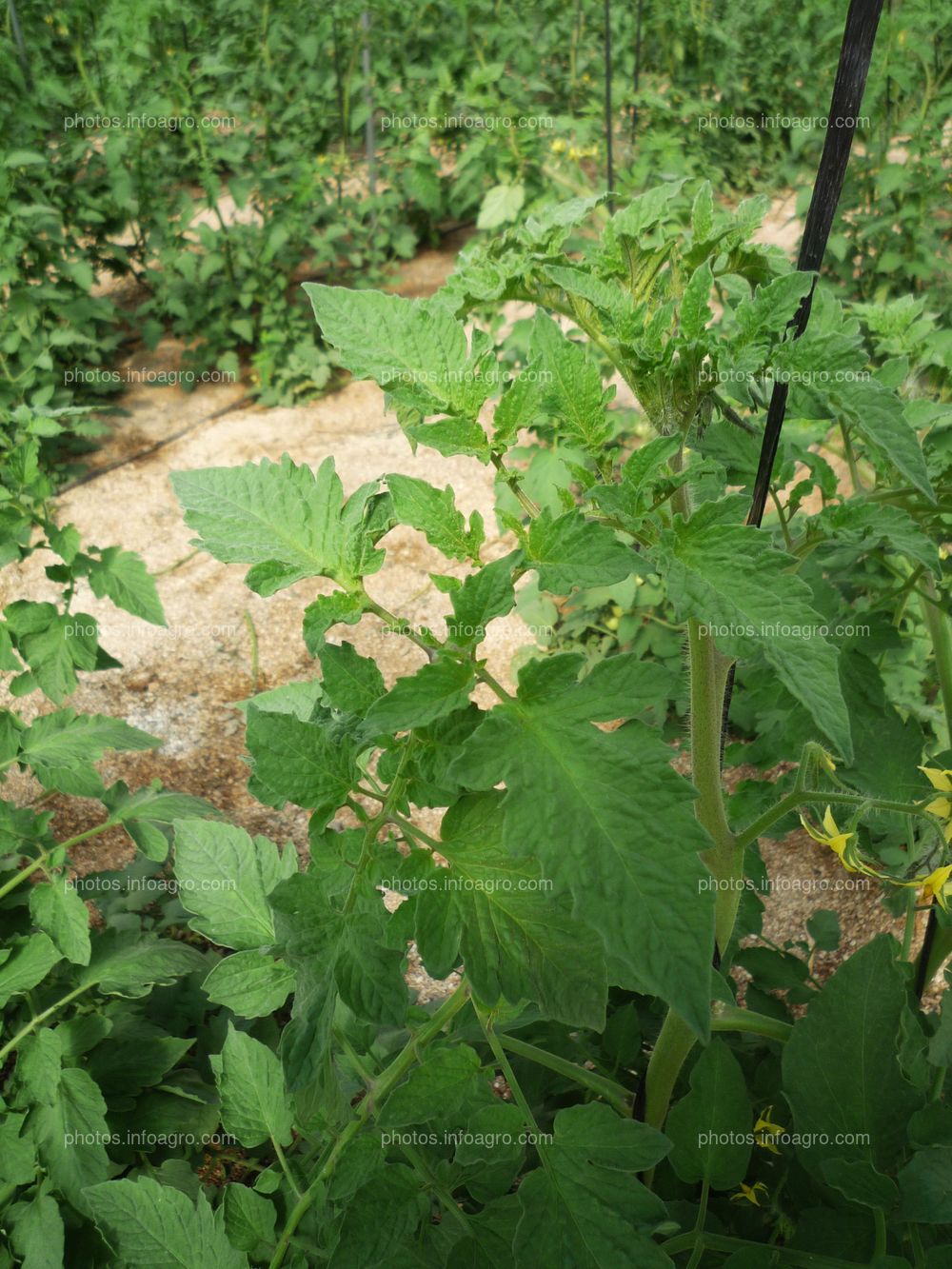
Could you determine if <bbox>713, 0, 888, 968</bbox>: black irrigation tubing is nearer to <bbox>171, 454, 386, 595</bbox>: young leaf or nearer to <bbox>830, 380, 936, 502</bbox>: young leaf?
<bbox>830, 380, 936, 502</bbox>: young leaf

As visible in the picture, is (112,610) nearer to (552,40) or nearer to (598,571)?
(598,571)

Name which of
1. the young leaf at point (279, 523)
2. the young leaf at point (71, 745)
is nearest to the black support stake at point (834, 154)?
the young leaf at point (279, 523)

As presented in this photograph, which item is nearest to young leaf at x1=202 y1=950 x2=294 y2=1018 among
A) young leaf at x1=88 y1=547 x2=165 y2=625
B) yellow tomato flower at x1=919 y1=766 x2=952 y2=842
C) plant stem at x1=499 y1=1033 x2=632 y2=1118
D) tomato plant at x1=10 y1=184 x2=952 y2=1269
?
tomato plant at x1=10 y1=184 x2=952 y2=1269

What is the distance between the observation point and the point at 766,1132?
1.29 meters

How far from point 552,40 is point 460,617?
529 centimetres

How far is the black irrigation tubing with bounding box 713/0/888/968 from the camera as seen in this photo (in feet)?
3.30

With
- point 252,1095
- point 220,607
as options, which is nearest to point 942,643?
point 252,1095

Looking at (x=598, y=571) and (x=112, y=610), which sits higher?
(x=598, y=571)

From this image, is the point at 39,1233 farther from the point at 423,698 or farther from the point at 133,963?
the point at 423,698

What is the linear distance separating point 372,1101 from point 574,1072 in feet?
0.77

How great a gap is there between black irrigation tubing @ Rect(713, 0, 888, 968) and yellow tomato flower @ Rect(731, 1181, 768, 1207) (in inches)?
31.9

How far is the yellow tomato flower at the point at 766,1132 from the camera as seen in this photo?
4.15 ft

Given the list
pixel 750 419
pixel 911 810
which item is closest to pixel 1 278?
pixel 750 419

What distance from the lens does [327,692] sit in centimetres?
91
